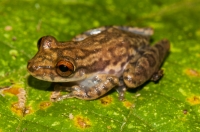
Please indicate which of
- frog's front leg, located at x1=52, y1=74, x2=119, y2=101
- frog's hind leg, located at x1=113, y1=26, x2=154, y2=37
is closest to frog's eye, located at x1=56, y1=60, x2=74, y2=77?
frog's front leg, located at x1=52, y1=74, x2=119, y2=101

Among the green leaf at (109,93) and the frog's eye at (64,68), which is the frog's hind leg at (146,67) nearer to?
the green leaf at (109,93)

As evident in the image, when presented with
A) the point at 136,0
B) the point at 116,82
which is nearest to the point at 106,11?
the point at 136,0

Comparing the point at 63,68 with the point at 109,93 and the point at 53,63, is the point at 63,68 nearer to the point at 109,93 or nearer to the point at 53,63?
the point at 53,63

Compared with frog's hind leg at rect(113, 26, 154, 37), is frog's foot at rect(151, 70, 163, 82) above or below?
Answer: below

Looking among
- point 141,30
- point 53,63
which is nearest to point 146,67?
point 141,30

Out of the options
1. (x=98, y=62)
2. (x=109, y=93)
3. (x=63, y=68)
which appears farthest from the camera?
(x=98, y=62)

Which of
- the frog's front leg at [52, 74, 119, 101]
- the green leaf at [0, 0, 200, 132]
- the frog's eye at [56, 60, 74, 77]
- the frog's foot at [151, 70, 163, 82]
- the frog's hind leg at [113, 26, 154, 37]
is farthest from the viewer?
the frog's hind leg at [113, 26, 154, 37]

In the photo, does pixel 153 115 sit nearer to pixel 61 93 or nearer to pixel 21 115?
pixel 61 93

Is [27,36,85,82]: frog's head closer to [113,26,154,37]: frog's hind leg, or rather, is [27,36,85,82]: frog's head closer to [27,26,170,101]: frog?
[27,26,170,101]: frog
